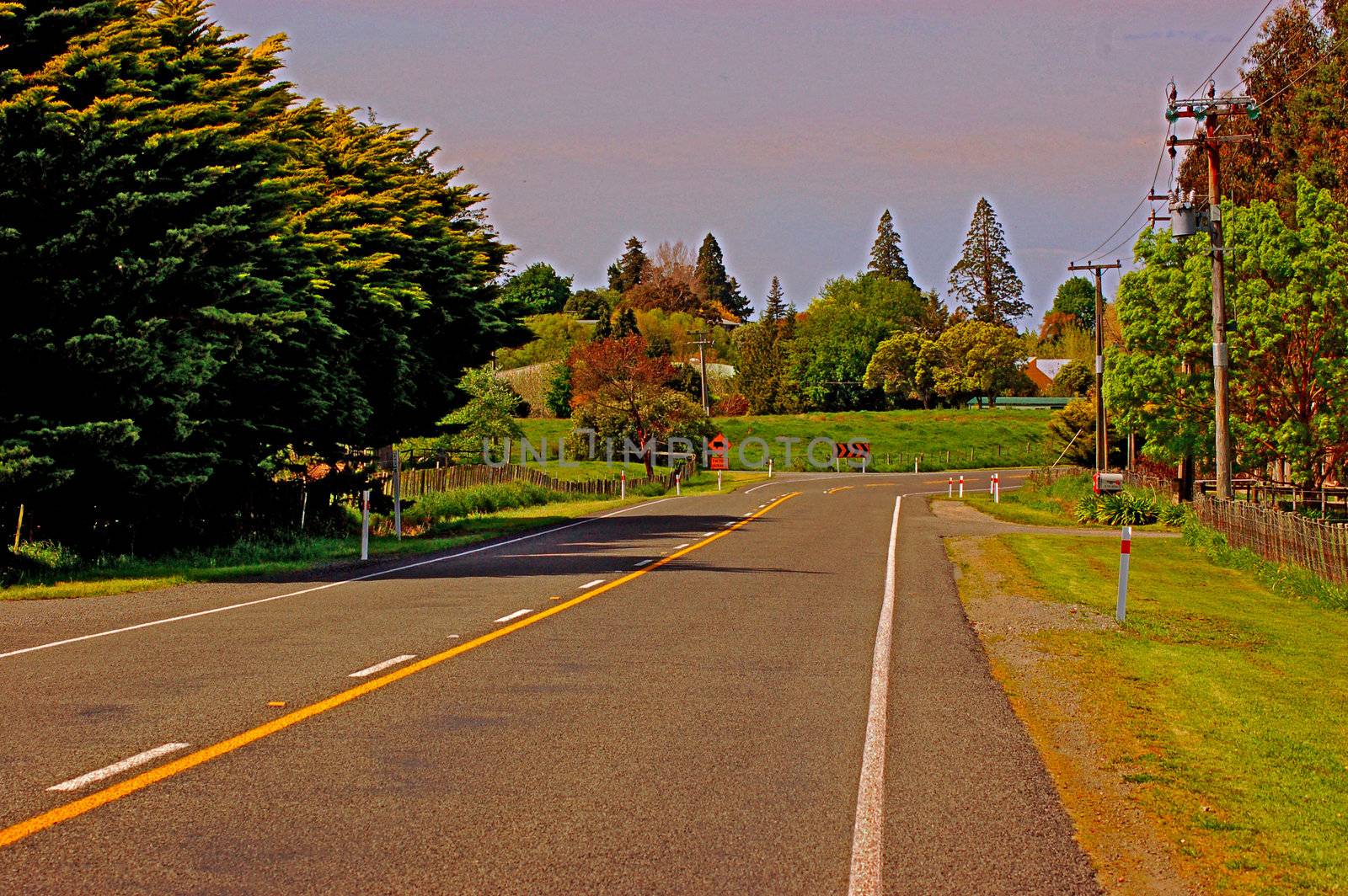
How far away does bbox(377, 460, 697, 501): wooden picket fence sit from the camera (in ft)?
130

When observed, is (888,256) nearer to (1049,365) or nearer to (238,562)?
(1049,365)

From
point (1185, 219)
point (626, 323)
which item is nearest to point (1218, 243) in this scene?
point (1185, 219)

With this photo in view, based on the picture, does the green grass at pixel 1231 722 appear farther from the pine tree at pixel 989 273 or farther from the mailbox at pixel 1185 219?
the pine tree at pixel 989 273

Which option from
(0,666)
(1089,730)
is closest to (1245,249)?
(1089,730)

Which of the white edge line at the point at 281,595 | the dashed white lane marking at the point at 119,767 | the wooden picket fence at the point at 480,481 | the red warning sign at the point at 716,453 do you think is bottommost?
the white edge line at the point at 281,595

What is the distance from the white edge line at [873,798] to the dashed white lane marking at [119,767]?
3.98 metres

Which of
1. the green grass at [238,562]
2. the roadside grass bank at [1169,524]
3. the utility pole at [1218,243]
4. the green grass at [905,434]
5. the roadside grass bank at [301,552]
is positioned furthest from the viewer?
the green grass at [905,434]

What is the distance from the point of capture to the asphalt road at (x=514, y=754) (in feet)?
18.7

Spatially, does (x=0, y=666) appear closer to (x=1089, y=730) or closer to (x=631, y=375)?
(x=1089, y=730)

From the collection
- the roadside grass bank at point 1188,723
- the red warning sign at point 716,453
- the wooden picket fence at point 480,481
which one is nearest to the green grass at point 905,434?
the red warning sign at point 716,453

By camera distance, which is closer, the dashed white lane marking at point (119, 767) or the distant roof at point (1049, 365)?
the dashed white lane marking at point (119, 767)

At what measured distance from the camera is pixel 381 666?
10805 millimetres

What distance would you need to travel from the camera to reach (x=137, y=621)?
1426cm

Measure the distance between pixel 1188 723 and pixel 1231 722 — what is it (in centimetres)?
37
